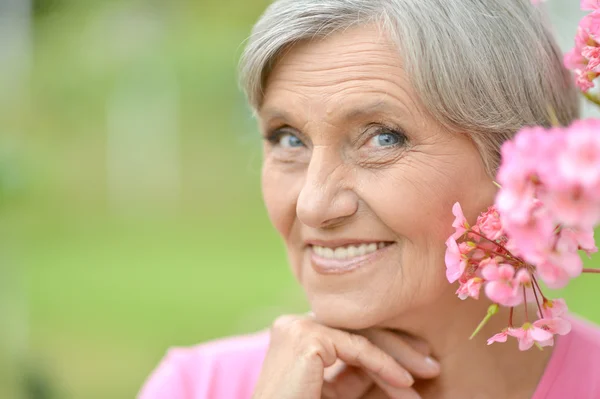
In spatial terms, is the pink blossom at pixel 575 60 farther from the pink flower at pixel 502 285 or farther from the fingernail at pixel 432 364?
the fingernail at pixel 432 364

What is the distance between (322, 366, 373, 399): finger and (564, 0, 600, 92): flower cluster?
0.96 metres

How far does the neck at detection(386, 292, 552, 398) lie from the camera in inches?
81.3

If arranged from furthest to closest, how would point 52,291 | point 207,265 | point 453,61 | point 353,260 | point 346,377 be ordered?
point 207,265 → point 52,291 → point 346,377 → point 353,260 → point 453,61

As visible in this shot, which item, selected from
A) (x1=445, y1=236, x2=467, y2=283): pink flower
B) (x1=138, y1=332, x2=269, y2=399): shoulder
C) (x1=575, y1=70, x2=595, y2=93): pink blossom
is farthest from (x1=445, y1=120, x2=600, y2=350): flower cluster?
(x1=138, y1=332, x2=269, y2=399): shoulder

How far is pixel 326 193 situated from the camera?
6.19ft

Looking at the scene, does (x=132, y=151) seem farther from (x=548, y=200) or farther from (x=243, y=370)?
(x=548, y=200)

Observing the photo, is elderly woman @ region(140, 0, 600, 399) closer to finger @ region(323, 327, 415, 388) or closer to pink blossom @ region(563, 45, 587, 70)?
finger @ region(323, 327, 415, 388)

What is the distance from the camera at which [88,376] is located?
7305mm

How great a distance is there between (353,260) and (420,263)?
16cm

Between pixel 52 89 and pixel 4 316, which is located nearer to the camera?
pixel 4 316

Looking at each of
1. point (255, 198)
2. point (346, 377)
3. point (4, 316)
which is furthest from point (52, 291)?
point (346, 377)

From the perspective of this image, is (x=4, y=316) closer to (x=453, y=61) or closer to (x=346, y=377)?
(x=346, y=377)

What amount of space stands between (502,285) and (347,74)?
2.48 ft

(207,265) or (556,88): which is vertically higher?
(556,88)
